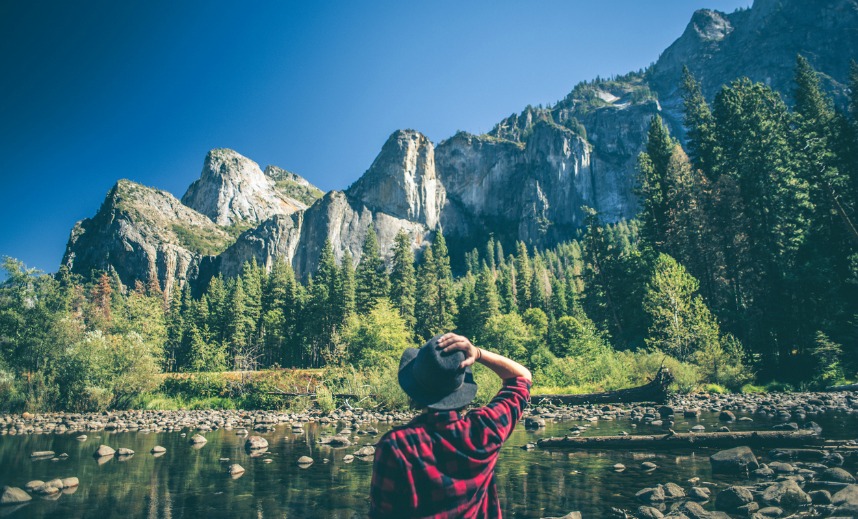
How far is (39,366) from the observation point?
28016 millimetres

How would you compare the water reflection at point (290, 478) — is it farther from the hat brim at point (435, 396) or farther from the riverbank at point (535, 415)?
the hat brim at point (435, 396)

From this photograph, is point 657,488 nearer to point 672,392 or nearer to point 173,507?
point 173,507

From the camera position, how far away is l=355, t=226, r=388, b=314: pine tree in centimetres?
5856

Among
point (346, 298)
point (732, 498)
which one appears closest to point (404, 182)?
point (346, 298)

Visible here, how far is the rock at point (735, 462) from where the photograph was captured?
8461 mm

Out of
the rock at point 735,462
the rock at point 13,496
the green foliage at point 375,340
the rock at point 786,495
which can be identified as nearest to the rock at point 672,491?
the rock at point 786,495

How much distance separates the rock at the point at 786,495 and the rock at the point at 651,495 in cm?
139

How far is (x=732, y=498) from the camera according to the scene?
656cm

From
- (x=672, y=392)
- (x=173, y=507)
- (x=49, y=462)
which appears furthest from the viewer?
(x=672, y=392)

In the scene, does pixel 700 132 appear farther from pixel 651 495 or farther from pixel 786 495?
pixel 651 495

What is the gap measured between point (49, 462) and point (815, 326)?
35.3 m

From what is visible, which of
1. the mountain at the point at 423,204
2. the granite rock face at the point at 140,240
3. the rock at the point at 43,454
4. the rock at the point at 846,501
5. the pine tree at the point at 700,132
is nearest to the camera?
the rock at the point at 846,501

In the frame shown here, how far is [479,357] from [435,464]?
1.94 ft

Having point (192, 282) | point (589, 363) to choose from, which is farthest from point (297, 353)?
point (192, 282)
